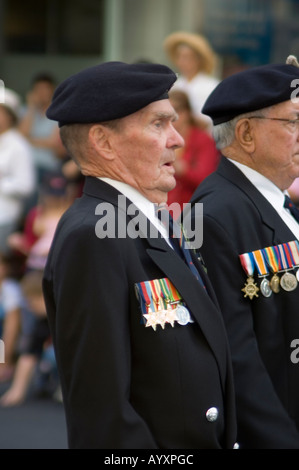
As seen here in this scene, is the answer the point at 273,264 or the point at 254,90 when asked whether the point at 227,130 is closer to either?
the point at 254,90

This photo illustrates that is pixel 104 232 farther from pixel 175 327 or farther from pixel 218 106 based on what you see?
pixel 218 106

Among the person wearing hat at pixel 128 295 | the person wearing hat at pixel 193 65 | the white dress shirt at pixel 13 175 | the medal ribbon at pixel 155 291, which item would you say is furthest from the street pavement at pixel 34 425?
the medal ribbon at pixel 155 291

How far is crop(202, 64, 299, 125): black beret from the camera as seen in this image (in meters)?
3.09

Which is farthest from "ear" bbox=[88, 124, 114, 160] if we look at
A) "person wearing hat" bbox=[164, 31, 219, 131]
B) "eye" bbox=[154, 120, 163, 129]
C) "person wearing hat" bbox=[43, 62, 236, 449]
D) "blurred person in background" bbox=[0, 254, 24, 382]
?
"person wearing hat" bbox=[164, 31, 219, 131]

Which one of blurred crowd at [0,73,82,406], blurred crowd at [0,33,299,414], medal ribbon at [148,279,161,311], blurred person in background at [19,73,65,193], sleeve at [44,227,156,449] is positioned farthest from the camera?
blurred person in background at [19,73,65,193]

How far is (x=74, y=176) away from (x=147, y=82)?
4.06 m

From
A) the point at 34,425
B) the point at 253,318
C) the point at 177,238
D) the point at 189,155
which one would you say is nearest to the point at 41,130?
the point at 189,155

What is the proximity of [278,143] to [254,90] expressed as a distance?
20 cm

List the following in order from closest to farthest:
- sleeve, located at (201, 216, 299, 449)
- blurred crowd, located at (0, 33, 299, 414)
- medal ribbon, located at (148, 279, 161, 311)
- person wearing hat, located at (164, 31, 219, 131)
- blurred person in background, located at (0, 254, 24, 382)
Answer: medal ribbon, located at (148, 279, 161, 311)
sleeve, located at (201, 216, 299, 449)
blurred crowd, located at (0, 33, 299, 414)
blurred person in background, located at (0, 254, 24, 382)
person wearing hat, located at (164, 31, 219, 131)

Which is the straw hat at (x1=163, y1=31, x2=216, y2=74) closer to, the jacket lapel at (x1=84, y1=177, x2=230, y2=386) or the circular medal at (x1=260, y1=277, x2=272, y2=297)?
the circular medal at (x1=260, y1=277, x2=272, y2=297)

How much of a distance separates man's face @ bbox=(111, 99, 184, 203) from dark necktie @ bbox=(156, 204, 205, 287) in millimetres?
100

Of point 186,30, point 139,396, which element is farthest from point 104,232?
point 186,30

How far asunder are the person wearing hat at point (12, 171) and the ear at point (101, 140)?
444cm

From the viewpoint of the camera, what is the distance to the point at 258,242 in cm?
302
